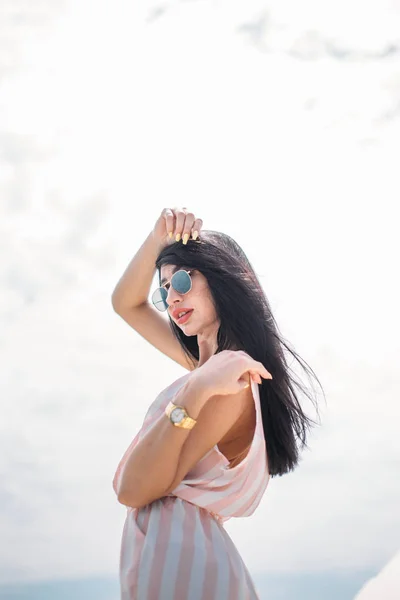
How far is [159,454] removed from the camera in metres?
3.15

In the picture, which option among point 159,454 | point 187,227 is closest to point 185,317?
point 187,227

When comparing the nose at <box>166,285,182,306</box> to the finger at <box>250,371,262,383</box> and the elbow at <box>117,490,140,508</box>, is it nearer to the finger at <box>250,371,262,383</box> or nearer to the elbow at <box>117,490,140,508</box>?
the finger at <box>250,371,262,383</box>

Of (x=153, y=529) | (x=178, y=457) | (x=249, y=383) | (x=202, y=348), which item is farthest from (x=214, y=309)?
(x=153, y=529)

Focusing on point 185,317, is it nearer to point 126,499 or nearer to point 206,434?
point 206,434

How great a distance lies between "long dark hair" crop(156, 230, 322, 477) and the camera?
3695mm

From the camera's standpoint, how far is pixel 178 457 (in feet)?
10.6

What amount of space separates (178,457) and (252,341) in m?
0.70

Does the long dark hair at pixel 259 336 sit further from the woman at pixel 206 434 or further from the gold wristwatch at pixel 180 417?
the gold wristwatch at pixel 180 417

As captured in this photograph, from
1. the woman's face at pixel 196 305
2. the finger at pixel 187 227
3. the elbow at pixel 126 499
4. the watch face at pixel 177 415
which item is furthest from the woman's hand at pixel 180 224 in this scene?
the elbow at pixel 126 499

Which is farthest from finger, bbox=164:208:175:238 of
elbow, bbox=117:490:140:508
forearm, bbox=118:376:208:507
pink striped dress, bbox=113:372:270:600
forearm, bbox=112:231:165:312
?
elbow, bbox=117:490:140:508

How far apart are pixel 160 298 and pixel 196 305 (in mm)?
238

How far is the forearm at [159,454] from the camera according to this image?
3150mm

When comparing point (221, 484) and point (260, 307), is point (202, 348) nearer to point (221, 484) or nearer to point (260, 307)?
point (260, 307)

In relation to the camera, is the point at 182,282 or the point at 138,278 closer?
the point at 182,282
